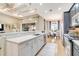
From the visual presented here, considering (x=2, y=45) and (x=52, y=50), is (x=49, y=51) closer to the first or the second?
(x=52, y=50)

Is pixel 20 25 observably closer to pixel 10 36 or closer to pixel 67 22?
pixel 10 36

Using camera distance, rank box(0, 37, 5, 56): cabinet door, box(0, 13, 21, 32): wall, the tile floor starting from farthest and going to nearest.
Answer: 1. the tile floor
2. box(0, 37, 5, 56): cabinet door
3. box(0, 13, 21, 32): wall

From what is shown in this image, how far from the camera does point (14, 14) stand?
1.93 m

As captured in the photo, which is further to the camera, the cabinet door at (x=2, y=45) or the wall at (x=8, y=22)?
the cabinet door at (x=2, y=45)

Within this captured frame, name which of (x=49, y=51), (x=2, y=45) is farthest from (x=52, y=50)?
(x=2, y=45)

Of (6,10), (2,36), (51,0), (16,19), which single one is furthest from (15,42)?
(51,0)

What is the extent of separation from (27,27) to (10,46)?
63cm

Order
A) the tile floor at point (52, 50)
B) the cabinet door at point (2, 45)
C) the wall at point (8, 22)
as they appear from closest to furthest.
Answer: the wall at point (8, 22) → the cabinet door at point (2, 45) → the tile floor at point (52, 50)

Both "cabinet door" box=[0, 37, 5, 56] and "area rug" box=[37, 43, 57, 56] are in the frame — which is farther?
"area rug" box=[37, 43, 57, 56]

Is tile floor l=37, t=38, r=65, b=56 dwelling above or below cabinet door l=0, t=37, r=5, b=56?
below

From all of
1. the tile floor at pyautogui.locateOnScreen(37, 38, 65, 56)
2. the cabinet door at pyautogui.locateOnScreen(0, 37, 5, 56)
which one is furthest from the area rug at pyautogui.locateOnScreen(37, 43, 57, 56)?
the cabinet door at pyautogui.locateOnScreen(0, 37, 5, 56)

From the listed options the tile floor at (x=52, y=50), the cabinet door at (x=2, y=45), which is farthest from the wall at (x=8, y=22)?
the tile floor at (x=52, y=50)

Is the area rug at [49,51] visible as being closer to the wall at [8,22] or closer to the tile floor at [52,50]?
the tile floor at [52,50]

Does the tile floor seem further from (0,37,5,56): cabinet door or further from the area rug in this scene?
(0,37,5,56): cabinet door
